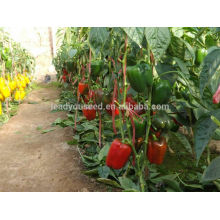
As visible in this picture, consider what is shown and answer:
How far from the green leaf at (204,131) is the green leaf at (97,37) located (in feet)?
1.51

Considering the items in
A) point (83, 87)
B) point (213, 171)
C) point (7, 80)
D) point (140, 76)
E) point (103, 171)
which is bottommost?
point (103, 171)

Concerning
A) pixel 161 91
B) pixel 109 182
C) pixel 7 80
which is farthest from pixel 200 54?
pixel 7 80

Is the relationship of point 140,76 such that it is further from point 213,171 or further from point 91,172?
point 91,172

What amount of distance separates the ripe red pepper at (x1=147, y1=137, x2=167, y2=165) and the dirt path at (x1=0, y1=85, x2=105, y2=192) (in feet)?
1.39

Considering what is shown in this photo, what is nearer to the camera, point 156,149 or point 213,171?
point 213,171

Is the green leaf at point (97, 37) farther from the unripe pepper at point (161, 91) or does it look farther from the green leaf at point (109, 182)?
the green leaf at point (109, 182)

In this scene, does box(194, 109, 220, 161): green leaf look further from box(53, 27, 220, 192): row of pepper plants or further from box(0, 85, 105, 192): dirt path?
box(0, 85, 105, 192): dirt path

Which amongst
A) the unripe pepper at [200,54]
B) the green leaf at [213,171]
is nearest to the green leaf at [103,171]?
the green leaf at [213,171]

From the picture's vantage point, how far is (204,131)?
757 millimetres

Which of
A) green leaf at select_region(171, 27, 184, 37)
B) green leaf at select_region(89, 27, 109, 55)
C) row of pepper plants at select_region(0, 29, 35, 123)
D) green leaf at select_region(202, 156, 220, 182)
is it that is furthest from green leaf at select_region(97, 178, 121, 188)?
row of pepper plants at select_region(0, 29, 35, 123)

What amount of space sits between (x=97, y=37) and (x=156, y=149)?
0.49 metres

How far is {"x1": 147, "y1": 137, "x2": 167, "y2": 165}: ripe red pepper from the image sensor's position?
918 millimetres

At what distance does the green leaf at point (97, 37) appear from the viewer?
2.84 feet

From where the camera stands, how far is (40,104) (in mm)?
3779
